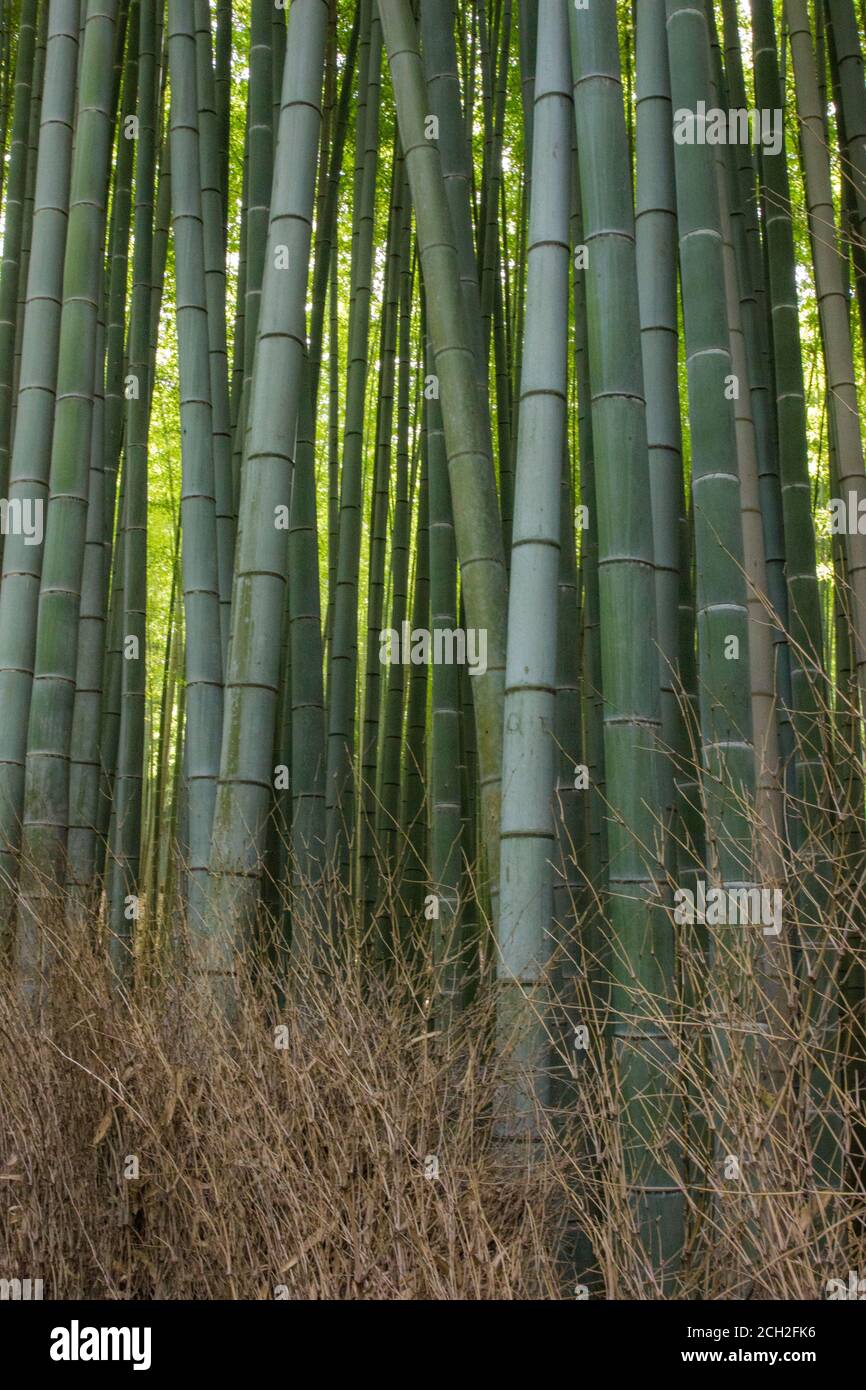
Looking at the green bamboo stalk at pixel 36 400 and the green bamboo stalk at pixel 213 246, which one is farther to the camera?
the green bamboo stalk at pixel 213 246

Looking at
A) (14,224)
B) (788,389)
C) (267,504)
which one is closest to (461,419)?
(267,504)

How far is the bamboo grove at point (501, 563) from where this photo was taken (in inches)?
101

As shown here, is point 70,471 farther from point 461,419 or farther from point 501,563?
point 501,563

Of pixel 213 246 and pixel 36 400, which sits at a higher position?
pixel 213 246

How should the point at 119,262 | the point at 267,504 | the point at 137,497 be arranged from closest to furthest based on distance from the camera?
the point at 267,504, the point at 137,497, the point at 119,262

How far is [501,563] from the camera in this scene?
11.0ft

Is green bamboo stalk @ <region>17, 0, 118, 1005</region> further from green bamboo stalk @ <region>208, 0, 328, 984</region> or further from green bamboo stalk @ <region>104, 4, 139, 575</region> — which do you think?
green bamboo stalk @ <region>104, 4, 139, 575</region>

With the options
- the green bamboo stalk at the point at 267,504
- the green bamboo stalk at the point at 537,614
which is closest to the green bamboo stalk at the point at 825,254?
the green bamboo stalk at the point at 537,614

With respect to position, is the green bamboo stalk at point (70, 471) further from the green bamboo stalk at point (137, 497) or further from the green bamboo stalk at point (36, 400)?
the green bamboo stalk at point (137, 497)

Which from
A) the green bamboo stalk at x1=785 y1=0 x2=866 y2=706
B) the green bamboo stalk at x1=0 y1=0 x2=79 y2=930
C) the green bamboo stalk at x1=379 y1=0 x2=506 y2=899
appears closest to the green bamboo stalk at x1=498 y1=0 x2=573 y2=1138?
the green bamboo stalk at x1=379 y1=0 x2=506 y2=899

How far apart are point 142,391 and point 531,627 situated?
274 centimetres

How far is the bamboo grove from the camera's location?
2.58 m
